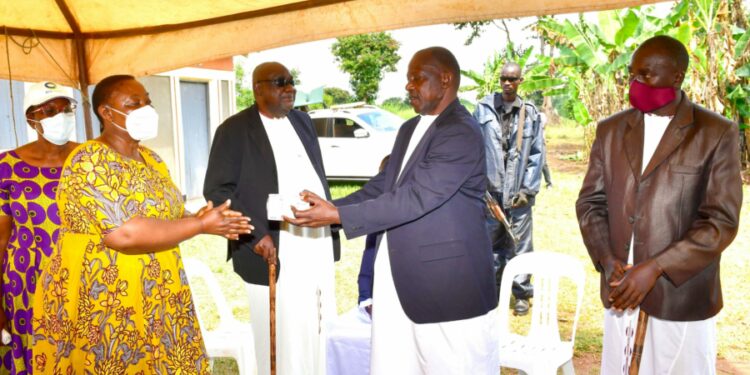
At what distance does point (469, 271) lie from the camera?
2.66 metres

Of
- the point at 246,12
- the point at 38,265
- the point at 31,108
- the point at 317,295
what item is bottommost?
the point at 317,295

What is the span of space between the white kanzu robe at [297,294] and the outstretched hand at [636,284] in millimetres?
1582

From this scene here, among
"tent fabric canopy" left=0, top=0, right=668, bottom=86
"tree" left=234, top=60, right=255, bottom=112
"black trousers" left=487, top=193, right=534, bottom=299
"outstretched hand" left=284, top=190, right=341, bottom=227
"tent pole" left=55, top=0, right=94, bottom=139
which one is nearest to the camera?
"outstretched hand" left=284, top=190, right=341, bottom=227

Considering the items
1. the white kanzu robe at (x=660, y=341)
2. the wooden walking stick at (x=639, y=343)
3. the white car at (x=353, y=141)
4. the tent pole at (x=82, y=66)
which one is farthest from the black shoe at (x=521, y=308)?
the white car at (x=353, y=141)

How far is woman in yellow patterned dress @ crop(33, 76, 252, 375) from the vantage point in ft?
7.82

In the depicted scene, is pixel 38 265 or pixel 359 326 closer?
pixel 359 326

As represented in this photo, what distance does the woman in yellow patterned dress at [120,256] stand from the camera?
2.38 metres

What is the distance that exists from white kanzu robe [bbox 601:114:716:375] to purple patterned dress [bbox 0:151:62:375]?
2.92 meters

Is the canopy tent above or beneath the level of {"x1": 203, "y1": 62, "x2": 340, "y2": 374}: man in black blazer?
above

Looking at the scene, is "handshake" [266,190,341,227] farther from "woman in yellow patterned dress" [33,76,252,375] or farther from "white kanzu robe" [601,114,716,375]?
"white kanzu robe" [601,114,716,375]

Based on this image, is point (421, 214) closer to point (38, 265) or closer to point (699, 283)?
point (699, 283)

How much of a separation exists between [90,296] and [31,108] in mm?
1351

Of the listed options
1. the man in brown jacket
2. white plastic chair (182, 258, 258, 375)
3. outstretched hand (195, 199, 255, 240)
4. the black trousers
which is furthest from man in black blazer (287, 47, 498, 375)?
the black trousers

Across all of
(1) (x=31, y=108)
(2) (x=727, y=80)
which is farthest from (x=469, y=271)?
(2) (x=727, y=80)
